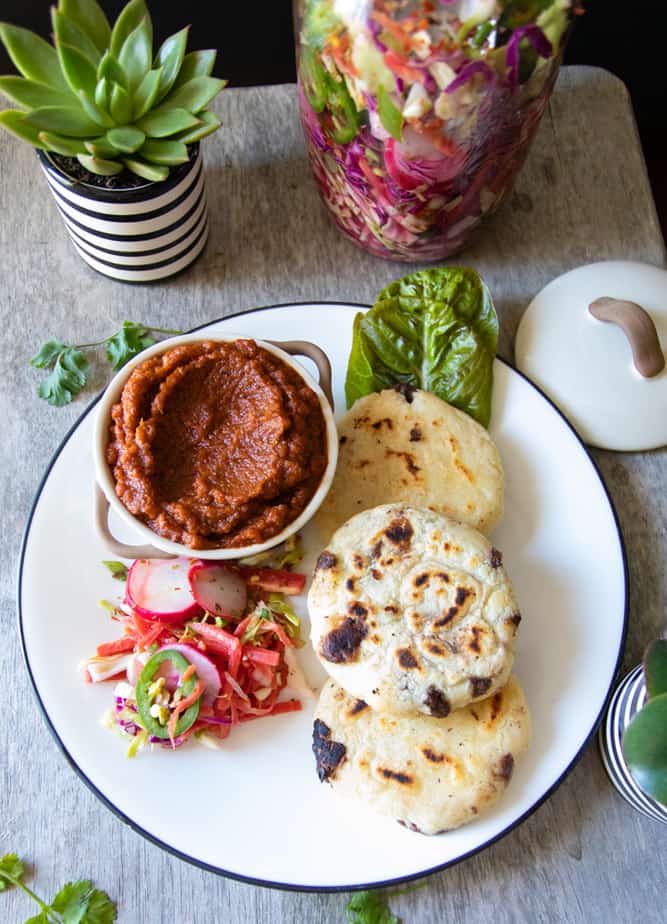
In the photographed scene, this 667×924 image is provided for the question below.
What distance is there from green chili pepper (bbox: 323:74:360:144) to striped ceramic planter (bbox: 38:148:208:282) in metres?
0.41

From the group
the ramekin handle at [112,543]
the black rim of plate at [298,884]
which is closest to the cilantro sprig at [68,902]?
the black rim of plate at [298,884]

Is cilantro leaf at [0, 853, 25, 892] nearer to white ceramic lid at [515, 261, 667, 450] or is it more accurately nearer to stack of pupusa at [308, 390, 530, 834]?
stack of pupusa at [308, 390, 530, 834]

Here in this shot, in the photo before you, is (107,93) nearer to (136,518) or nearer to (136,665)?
(136,518)

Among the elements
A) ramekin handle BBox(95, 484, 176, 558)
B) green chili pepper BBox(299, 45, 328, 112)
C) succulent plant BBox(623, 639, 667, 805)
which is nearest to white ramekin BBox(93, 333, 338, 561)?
ramekin handle BBox(95, 484, 176, 558)

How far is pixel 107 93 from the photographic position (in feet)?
7.15

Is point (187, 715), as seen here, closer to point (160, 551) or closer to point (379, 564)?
point (160, 551)

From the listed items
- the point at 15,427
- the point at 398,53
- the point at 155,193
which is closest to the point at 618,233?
the point at 398,53

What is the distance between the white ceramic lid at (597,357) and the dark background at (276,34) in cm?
144

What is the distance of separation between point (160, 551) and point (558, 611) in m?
0.99

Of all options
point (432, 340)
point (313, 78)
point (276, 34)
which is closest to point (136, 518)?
point (432, 340)

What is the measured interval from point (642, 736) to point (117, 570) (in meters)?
1.31

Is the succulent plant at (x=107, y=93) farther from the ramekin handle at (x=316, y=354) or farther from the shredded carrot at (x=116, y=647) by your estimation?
the shredded carrot at (x=116, y=647)

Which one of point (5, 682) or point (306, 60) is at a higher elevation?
point (306, 60)

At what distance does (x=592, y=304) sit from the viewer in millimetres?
2488
